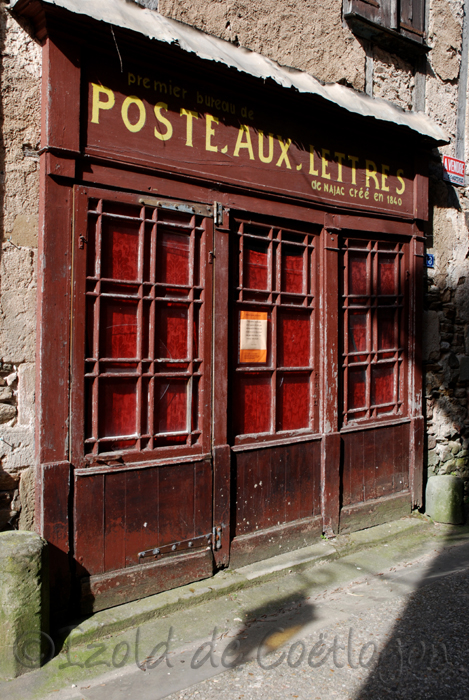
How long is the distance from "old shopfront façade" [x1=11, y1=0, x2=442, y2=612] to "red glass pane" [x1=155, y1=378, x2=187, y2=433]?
0.05 feet

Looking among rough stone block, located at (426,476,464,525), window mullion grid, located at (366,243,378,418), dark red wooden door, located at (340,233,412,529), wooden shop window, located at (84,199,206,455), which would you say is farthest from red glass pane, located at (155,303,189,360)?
rough stone block, located at (426,476,464,525)

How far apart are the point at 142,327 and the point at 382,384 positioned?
2.72m

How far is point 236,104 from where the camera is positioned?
425cm

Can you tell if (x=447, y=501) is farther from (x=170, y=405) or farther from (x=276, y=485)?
(x=170, y=405)

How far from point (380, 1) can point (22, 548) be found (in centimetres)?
567

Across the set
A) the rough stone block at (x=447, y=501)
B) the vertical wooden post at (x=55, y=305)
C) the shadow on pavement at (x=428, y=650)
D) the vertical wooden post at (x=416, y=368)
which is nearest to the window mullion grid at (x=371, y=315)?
the vertical wooden post at (x=416, y=368)

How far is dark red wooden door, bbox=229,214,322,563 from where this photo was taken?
171 inches

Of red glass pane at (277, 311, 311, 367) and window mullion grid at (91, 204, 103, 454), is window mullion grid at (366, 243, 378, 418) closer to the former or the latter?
red glass pane at (277, 311, 311, 367)

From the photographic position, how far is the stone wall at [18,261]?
3311 millimetres

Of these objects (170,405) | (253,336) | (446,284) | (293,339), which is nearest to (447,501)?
(446,284)

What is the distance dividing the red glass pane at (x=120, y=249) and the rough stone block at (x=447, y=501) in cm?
372

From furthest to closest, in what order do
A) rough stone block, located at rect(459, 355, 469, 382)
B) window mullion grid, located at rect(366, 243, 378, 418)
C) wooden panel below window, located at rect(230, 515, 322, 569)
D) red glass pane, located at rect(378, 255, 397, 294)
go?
1. rough stone block, located at rect(459, 355, 469, 382)
2. red glass pane, located at rect(378, 255, 397, 294)
3. window mullion grid, located at rect(366, 243, 378, 418)
4. wooden panel below window, located at rect(230, 515, 322, 569)

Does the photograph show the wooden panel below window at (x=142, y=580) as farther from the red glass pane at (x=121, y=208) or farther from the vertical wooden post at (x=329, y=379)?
the red glass pane at (x=121, y=208)

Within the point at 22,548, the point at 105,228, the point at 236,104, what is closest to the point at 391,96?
the point at 236,104
